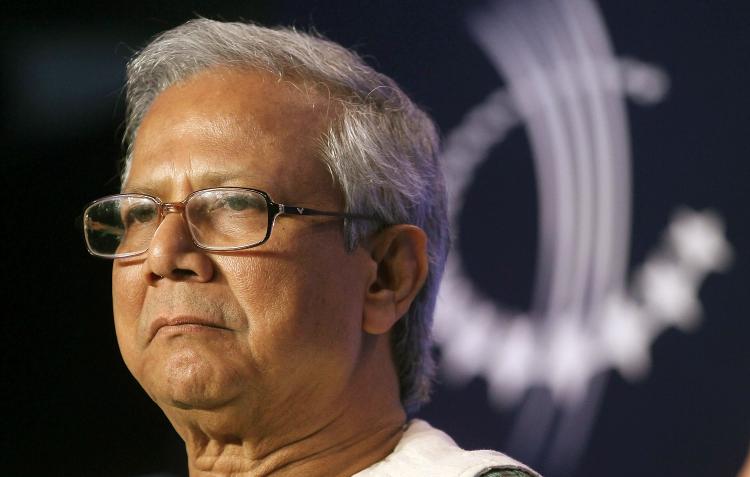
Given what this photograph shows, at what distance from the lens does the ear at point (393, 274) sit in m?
1.74

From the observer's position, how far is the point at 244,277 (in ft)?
5.15

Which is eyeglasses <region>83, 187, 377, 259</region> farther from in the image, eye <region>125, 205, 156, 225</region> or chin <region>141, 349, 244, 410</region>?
chin <region>141, 349, 244, 410</region>

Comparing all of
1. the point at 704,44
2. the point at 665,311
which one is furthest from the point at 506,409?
the point at 704,44

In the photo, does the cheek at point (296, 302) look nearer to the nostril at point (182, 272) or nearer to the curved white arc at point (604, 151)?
the nostril at point (182, 272)

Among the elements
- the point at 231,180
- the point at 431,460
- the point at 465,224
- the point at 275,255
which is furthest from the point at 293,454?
the point at 465,224

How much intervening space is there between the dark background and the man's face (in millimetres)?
910

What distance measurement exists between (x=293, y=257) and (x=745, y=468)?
1218 mm

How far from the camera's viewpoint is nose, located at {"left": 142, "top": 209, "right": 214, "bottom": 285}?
157 centimetres

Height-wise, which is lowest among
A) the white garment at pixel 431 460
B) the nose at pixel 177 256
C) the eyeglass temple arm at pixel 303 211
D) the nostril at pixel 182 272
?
the white garment at pixel 431 460

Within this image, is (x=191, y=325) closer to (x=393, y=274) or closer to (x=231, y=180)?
(x=231, y=180)

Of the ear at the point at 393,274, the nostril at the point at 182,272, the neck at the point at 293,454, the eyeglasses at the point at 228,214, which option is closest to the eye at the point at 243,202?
the eyeglasses at the point at 228,214

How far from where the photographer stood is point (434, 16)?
9.15 ft

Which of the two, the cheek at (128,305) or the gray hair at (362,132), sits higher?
the gray hair at (362,132)

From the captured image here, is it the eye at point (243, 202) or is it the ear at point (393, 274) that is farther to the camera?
the ear at point (393, 274)
